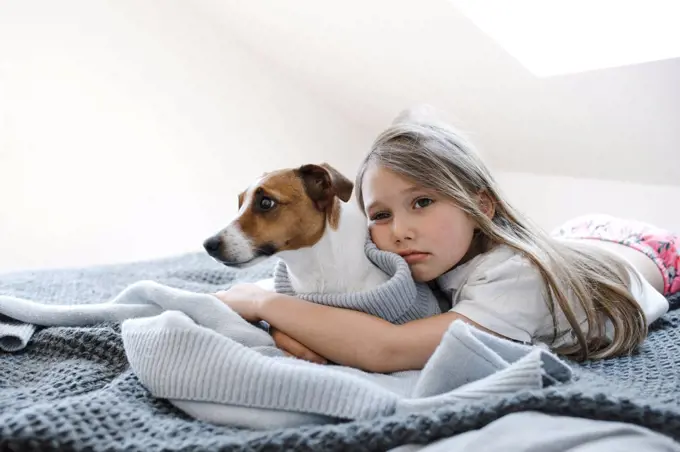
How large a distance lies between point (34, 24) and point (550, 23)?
1.82 m

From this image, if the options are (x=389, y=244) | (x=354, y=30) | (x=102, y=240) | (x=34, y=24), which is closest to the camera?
(x=389, y=244)

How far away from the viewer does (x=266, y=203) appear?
1.08 metres

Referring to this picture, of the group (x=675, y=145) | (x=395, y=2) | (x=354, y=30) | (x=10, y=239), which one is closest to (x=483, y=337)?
(x=675, y=145)

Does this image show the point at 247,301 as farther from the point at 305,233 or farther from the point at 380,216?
the point at 380,216

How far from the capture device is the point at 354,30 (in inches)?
88.4

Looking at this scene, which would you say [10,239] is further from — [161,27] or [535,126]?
[535,126]

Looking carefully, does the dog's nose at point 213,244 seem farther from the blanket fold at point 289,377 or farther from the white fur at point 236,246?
the blanket fold at point 289,377

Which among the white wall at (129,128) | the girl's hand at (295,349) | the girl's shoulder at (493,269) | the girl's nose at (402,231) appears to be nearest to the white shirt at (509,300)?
the girl's shoulder at (493,269)

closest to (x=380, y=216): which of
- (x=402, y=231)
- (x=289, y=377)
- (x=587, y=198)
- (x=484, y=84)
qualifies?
(x=402, y=231)

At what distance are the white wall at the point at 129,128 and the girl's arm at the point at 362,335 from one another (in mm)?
1775

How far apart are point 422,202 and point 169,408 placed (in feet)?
1.73

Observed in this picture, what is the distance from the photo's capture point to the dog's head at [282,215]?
1043 mm

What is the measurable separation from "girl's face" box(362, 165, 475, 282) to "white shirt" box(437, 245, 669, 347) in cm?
5

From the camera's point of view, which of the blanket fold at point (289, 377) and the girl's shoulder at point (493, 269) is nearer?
the blanket fold at point (289, 377)
